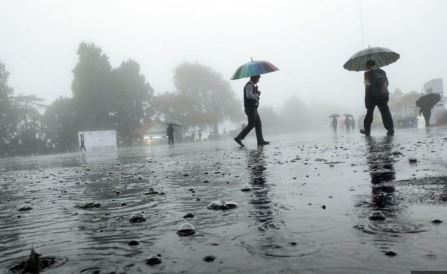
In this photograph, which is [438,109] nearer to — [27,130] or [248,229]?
[248,229]

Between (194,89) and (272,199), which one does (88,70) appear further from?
(272,199)

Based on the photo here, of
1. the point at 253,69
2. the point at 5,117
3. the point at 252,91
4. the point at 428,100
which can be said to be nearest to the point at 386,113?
the point at 252,91

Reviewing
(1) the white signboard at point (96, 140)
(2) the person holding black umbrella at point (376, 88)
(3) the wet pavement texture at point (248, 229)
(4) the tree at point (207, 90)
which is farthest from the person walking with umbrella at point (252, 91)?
(4) the tree at point (207, 90)

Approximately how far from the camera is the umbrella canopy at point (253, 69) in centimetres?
1307

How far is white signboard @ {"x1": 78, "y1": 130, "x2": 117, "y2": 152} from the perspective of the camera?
154ft

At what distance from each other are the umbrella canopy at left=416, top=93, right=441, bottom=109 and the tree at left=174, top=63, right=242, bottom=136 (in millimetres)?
64451

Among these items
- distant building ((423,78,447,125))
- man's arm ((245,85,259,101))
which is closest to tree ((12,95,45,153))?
distant building ((423,78,447,125))

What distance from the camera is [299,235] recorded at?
6.45ft

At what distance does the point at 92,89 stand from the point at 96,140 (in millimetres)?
18377

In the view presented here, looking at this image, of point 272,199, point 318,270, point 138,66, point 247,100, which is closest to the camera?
point 318,270

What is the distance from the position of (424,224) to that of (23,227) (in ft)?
7.32

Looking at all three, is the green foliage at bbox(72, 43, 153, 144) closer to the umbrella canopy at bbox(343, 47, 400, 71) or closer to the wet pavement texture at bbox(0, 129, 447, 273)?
the umbrella canopy at bbox(343, 47, 400, 71)

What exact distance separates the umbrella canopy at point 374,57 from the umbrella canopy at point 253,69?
8.21 ft

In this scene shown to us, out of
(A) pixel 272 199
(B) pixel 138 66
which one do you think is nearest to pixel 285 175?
(A) pixel 272 199
